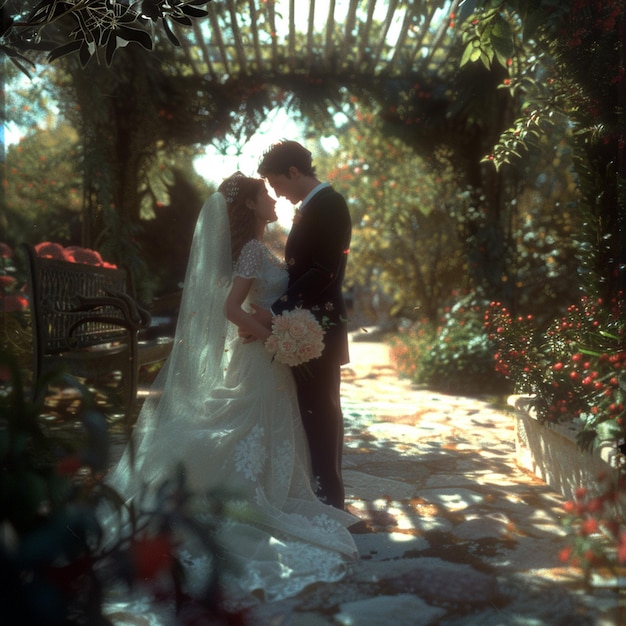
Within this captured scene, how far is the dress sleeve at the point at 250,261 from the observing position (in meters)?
3.40

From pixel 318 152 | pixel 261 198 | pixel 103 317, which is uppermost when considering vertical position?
pixel 318 152

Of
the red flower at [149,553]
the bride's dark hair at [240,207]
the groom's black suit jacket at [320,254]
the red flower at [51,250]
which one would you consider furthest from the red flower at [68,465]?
the red flower at [51,250]

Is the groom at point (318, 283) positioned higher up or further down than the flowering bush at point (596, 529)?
higher up

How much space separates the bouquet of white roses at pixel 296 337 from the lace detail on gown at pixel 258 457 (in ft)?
0.83

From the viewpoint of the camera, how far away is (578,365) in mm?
→ 3867

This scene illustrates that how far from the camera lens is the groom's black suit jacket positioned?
337cm

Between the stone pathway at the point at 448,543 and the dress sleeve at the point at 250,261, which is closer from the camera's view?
the stone pathway at the point at 448,543

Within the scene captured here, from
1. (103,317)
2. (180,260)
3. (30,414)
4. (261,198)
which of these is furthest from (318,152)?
(30,414)

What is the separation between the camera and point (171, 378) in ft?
11.7

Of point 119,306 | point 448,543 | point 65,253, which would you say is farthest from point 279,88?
point 448,543

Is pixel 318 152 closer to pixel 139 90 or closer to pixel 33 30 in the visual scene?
pixel 139 90

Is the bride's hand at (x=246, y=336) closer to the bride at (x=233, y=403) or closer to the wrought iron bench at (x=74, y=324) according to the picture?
the bride at (x=233, y=403)

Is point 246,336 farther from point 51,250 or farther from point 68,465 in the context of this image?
point 51,250

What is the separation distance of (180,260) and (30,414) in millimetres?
11462
